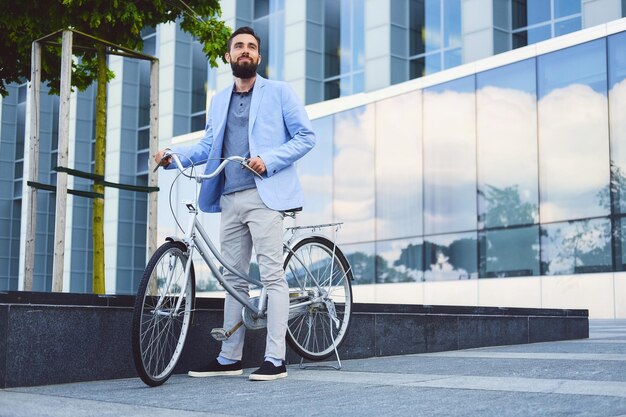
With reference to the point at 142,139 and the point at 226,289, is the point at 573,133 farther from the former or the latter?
the point at 142,139

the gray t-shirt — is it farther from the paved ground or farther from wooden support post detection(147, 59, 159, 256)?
wooden support post detection(147, 59, 159, 256)

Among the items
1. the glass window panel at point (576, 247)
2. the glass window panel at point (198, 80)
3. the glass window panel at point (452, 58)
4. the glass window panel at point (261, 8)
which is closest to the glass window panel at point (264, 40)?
the glass window panel at point (261, 8)

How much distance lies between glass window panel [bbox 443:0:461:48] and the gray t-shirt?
1967 centimetres

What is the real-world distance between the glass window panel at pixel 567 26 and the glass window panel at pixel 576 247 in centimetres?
515

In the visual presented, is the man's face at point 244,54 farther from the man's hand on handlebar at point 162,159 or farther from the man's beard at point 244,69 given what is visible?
the man's hand on handlebar at point 162,159

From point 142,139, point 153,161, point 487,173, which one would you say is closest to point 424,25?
point 487,173

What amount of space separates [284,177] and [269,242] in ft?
1.39

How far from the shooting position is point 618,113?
20.1 m

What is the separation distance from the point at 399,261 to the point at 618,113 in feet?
24.7

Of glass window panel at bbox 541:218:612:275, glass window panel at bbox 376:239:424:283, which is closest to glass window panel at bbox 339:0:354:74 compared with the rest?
glass window panel at bbox 376:239:424:283

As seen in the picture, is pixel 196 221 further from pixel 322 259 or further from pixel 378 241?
pixel 378 241

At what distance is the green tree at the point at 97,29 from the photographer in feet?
25.2

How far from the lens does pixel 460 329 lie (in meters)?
7.99

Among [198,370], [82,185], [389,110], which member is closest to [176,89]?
[82,185]
